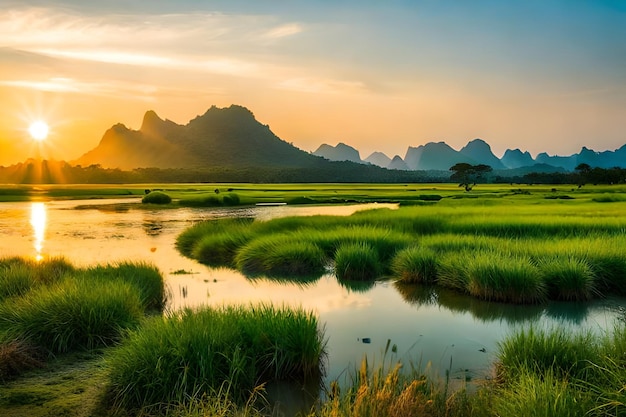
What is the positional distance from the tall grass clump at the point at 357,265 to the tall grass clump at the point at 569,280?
19.1ft

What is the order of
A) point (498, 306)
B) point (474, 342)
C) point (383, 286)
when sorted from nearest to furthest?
point (474, 342)
point (498, 306)
point (383, 286)

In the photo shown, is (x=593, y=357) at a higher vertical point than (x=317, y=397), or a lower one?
higher

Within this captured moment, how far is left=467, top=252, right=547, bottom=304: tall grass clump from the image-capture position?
13578mm

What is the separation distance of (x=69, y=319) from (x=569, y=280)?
1333 cm

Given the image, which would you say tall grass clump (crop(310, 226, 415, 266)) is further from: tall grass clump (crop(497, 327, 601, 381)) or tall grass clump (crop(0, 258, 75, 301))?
tall grass clump (crop(497, 327, 601, 381))

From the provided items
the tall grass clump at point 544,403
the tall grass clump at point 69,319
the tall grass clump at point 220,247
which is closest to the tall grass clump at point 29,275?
the tall grass clump at point 69,319

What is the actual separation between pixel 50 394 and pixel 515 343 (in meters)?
7.68

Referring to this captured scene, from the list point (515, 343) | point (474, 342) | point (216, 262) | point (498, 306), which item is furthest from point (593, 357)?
point (216, 262)

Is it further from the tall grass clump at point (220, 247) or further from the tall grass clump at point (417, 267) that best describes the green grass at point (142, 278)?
the tall grass clump at point (417, 267)

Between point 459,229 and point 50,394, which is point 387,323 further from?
point 459,229

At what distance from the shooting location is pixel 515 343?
8008 millimetres

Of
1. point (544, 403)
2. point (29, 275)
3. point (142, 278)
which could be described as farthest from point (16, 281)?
point (544, 403)

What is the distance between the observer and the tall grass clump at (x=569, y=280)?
46.1ft

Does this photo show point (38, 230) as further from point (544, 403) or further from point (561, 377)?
point (544, 403)
